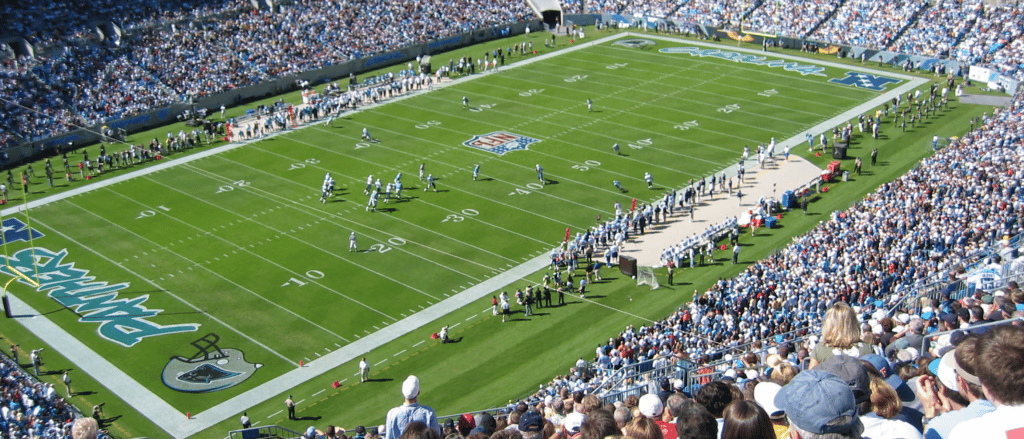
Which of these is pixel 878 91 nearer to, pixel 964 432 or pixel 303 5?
pixel 303 5

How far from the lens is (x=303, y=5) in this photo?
69.5 metres

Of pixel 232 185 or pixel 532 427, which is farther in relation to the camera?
pixel 232 185

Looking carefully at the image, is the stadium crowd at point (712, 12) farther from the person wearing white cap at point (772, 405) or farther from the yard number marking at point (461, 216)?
the person wearing white cap at point (772, 405)

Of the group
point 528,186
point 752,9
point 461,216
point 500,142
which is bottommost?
point 461,216

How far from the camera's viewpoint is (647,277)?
3362 cm

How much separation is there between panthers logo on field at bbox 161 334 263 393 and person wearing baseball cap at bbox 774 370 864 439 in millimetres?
23754

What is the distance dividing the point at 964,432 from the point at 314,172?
135 ft

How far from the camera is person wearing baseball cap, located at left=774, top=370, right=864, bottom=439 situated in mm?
6820

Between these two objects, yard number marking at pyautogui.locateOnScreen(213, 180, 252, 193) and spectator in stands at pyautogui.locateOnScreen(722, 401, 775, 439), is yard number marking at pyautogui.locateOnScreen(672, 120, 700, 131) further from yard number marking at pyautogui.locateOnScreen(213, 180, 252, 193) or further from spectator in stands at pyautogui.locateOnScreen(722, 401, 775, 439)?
spectator in stands at pyautogui.locateOnScreen(722, 401, 775, 439)

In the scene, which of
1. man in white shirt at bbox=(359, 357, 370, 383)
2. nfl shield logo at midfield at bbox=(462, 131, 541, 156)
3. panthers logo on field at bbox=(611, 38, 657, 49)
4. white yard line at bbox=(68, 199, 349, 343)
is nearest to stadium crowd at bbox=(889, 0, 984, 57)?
panthers logo on field at bbox=(611, 38, 657, 49)

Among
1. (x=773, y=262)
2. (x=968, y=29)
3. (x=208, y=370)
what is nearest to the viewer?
(x=208, y=370)

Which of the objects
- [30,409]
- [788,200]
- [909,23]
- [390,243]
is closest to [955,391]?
[30,409]

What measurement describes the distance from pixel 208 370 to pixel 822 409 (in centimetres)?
2500

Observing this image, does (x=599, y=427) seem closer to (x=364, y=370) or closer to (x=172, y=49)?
(x=364, y=370)
